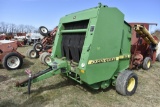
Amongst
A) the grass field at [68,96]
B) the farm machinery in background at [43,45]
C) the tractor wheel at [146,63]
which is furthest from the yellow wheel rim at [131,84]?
the farm machinery in background at [43,45]

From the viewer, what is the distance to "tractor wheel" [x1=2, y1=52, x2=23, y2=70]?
22.7 feet

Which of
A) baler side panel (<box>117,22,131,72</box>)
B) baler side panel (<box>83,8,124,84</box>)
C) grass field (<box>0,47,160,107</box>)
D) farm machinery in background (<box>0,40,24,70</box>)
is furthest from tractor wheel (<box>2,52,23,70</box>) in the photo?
baler side panel (<box>117,22,131,72</box>)

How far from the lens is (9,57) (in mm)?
7035

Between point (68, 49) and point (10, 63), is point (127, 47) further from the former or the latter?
point (10, 63)

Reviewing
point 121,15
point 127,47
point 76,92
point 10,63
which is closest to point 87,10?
point 121,15

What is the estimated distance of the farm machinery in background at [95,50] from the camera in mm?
4008

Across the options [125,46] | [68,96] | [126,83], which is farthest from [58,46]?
[126,83]

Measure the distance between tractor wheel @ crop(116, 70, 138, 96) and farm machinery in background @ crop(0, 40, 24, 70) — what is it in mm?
4631

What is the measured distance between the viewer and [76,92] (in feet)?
15.4

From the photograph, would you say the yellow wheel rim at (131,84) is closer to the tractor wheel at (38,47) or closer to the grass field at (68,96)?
the grass field at (68,96)

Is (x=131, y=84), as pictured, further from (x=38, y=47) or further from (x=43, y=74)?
(x=38, y=47)

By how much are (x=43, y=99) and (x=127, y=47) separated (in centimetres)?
282

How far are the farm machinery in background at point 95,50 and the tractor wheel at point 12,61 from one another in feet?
8.70

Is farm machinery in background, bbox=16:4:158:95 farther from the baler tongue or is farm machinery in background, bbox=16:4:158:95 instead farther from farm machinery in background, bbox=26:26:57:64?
farm machinery in background, bbox=26:26:57:64
